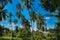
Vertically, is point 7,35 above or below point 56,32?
below

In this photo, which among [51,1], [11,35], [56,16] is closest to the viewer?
[51,1]

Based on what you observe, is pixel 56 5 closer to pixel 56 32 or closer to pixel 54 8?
pixel 54 8

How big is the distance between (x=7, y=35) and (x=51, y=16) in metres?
61.1

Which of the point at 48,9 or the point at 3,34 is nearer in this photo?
the point at 48,9

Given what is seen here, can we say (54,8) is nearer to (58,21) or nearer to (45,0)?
(45,0)

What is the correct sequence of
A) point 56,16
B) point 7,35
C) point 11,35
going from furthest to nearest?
point 7,35, point 11,35, point 56,16

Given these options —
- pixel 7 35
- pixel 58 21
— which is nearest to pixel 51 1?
pixel 58 21

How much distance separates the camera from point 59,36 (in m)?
14.8

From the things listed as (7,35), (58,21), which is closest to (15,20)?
(7,35)

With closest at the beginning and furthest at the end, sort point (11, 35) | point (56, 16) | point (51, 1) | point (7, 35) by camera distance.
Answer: point (51, 1) < point (56, 16) < point (11, 35) < point (7, 35)

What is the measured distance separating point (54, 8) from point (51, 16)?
119 centimetres

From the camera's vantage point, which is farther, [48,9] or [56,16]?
[56,16]

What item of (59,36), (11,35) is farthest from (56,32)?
(11,35)

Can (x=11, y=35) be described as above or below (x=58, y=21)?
below
